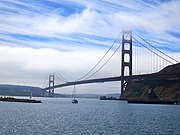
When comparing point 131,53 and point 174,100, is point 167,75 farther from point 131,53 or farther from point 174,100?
point 131,53

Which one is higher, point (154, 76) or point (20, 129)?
point (154, 76)

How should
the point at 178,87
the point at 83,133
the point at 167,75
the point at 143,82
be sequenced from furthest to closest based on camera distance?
1. the point at 143,82
2. the point at 178,87
3. the point at 167,75
4. the point at 83,133

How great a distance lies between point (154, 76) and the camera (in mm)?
100125

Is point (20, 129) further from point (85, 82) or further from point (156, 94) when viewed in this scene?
point (156, 94)

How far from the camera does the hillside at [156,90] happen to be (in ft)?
399

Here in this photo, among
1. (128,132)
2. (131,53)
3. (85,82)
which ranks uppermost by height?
(131,53)

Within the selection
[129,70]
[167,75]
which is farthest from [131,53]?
[167,75]

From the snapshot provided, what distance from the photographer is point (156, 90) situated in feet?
423

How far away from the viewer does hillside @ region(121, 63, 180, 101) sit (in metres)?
122

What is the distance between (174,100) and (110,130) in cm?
8566

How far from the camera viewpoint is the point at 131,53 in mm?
123062

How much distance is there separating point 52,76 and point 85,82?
70.2m

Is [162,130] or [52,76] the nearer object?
[162,130]

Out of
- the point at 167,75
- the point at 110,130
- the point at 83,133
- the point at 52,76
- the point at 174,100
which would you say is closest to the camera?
the point at 83,133
